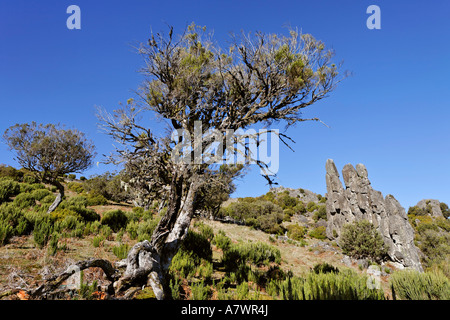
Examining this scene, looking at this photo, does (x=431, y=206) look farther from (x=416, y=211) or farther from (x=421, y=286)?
(x=421, y=286)

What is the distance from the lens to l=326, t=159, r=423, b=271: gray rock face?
22141mm

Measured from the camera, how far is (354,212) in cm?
2859

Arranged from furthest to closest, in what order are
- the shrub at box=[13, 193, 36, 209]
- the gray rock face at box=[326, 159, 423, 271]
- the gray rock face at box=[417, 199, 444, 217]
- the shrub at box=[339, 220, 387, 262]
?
1. the gray rock face at box=[417, 199, 444, 217]
2. the gray rock face at box=[326, 159, 423, 271]
3. the shrub at box=[339, 220, 387, 262]
4. the shrub at box=[13, 193, 36, 209]

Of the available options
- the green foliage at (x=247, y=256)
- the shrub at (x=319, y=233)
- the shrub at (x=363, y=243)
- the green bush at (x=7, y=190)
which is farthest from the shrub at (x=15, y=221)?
the shrub at (x=319, y=233)

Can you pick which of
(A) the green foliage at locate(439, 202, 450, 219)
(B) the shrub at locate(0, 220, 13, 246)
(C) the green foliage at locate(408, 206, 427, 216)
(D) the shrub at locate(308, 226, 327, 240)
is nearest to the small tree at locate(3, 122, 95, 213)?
(B) the shrub at locate(0, 220, 13, 246)

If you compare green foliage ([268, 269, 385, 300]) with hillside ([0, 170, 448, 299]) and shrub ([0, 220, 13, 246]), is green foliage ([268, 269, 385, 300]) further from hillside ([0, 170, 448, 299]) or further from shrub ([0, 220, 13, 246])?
shrub ([0, 220, 13, 246])

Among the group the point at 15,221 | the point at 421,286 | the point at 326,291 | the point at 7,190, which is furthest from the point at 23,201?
the point at 421,286

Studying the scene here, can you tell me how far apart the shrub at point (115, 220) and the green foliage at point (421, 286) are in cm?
1090

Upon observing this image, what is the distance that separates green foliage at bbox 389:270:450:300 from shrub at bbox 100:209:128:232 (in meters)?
10.9

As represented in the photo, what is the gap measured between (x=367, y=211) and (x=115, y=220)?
2938cm

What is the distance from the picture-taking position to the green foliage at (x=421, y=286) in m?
4.61

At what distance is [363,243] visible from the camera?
18.8 metres

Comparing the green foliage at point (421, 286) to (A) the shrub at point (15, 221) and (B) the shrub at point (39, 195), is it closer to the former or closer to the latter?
(A) the shrub at point (15, 221)

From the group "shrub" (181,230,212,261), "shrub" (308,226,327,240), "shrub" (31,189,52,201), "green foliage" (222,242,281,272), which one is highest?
"shrub" (31,189,52,201)
